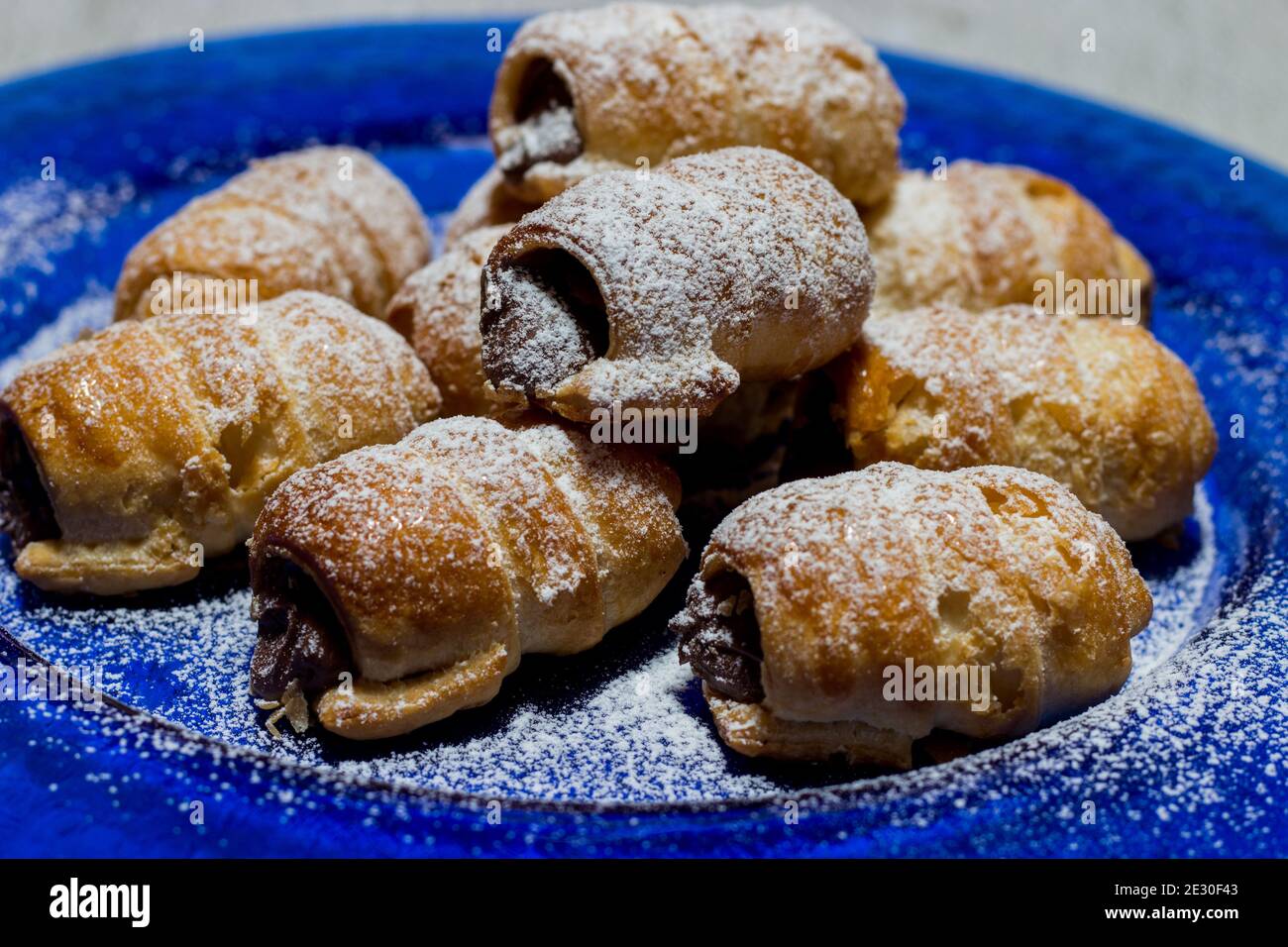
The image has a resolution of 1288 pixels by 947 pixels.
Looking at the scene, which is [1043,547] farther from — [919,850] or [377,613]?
[377,613]

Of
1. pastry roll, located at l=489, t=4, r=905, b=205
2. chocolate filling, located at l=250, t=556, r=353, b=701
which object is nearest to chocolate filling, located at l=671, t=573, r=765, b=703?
chocolate filling, located at l=250, t=556, r=353, b=701

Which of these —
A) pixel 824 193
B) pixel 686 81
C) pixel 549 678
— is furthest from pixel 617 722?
pixel 686 81

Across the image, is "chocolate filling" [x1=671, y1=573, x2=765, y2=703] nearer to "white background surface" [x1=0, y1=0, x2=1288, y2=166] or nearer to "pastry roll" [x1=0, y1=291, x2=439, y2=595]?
"pastry roll" [x1=0, y1=291, x2=439, y2=595]

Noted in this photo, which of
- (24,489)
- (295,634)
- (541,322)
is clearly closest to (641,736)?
(295,634)

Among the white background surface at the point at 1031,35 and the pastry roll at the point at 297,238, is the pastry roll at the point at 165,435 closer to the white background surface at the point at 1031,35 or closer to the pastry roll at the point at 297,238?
the pastry roll at the point at 297,238

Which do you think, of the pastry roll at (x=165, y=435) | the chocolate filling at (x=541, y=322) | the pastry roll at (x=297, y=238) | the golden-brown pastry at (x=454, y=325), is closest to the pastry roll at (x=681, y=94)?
the golden-brown pastry at (x=454, y=325)
